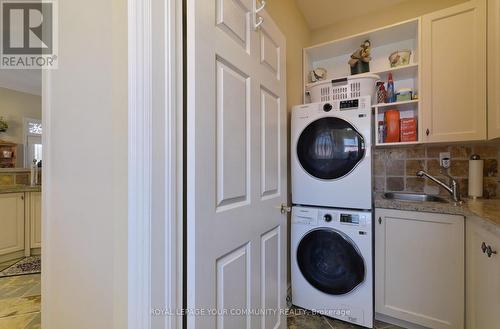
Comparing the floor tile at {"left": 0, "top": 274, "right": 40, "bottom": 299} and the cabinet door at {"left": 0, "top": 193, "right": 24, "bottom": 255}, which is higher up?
the cabinet door at {"left": 0, "top": 193, "right": 24, "bottom": 255}

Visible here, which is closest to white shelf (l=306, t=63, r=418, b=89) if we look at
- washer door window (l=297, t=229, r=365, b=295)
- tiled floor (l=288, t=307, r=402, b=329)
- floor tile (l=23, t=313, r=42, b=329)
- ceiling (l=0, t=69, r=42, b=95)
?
washer door window (l=297, t=229, r=365, b=295)

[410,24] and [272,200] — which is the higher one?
[410,24]

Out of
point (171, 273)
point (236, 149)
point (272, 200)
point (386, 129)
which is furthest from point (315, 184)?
point (171, 273)

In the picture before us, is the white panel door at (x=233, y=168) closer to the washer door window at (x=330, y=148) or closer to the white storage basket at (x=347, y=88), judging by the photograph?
the washer door window at (x=330, y=148)

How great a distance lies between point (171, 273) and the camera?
69 centimetres

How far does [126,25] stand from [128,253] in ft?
2.16

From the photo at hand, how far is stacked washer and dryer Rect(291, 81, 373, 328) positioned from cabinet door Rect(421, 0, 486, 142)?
61 cm

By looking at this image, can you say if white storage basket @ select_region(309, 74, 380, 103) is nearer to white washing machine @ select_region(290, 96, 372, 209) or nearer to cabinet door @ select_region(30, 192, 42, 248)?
white washing machine @ select_region(290, 96, 372, 209)

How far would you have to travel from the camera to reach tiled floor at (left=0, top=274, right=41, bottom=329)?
65.8 inches

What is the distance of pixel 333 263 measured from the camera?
1.68 metres

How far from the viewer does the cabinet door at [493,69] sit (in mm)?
1425

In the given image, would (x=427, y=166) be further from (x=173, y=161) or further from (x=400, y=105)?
(x=173, y=161)

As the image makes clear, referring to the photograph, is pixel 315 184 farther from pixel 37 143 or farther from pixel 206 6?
pixel 37 143

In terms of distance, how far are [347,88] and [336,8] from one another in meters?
0.90
